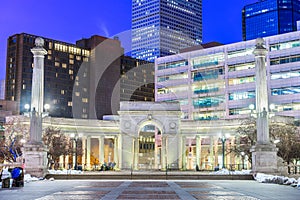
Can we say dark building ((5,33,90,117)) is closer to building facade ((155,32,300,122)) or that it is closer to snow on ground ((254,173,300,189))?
building facade ((155,32,300,122))

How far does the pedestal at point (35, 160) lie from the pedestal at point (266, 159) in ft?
71.3

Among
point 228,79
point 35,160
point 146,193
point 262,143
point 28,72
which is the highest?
point 28,72

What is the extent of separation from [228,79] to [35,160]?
84.3 meters

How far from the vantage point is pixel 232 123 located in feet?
263

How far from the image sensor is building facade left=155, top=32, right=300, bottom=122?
362ft

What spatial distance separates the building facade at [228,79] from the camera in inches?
4338

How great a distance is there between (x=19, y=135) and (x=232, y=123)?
3567cm

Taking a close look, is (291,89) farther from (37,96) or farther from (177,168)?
(37,96)

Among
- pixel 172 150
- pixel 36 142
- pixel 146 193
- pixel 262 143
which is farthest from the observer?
pixel 172 150

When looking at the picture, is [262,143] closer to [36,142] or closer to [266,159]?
[266,159]

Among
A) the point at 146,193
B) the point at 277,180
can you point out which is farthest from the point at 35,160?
the point at 277,180

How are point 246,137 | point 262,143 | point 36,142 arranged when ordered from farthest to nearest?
1. point 246,137
2. point 262,143
3. point 36,142

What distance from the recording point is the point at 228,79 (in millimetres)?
122750

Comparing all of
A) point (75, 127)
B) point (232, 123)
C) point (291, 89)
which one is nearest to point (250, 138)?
point (232, 123)
